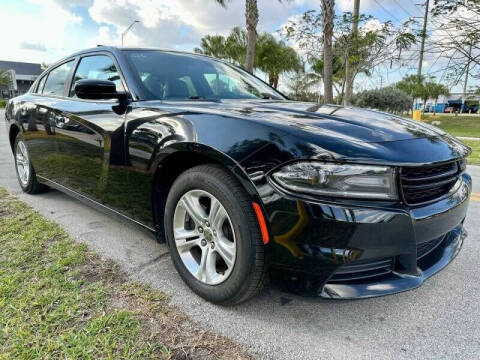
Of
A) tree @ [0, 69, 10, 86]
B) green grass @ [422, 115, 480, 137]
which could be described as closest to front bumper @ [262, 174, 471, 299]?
green grass @ [422, 115, 480, 137]

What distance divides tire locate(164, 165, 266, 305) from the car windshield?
847 mm

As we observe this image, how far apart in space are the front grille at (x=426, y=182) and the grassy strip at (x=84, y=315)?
3.52 ft

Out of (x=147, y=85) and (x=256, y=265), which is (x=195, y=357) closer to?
(x=256, y=265)

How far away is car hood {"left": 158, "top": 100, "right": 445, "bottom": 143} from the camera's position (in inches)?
67.4

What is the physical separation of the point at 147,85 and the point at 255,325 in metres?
1.74

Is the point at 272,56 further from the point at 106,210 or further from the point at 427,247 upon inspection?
the point at 427,247

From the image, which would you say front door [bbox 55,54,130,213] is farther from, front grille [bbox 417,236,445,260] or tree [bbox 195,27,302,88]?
tree [bbox 195,27,302,88]

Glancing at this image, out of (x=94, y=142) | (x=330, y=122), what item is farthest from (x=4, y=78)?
(x=330, y=122)

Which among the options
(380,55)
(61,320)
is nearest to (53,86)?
(61,320)

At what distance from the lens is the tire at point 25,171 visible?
407 cm

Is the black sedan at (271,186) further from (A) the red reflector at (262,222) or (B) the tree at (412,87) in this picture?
(B) the tree at (412,87)

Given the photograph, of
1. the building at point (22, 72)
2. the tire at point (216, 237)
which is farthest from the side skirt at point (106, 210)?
the building at point (22, 72)

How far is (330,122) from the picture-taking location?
6.07 feet

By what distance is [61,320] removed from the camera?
1840 mm
